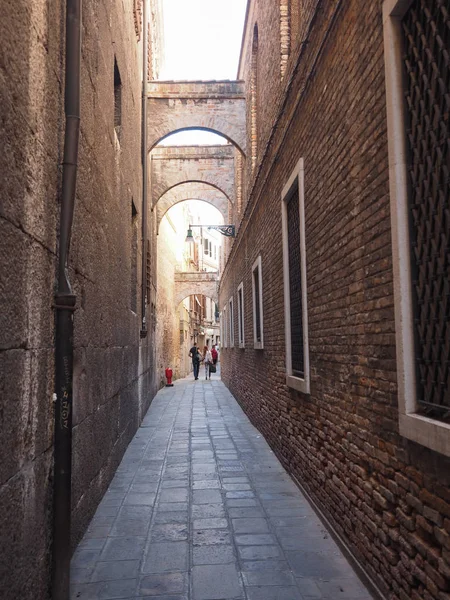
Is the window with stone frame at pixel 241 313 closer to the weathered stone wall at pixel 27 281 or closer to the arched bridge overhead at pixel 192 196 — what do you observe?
the arched bridge overhead at pixel 192 196

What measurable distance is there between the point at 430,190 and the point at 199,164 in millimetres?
15297

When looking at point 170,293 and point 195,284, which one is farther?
point 195,284

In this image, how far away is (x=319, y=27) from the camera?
433cm

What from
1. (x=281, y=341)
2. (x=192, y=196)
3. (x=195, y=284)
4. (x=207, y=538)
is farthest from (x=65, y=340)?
(x=195, y=284)

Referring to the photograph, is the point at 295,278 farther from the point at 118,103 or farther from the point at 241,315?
the point at 241,315

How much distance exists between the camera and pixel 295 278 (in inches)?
226

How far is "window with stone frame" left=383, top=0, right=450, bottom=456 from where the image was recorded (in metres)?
2.32

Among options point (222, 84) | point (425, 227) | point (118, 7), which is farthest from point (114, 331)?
point (222, 84)

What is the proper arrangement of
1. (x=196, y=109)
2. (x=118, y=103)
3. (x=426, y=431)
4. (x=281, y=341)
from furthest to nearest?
(x=196, y=109), (x=118, y=103), (x=281, y=341), (x=426, y=431)

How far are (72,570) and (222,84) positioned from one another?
38.8ft

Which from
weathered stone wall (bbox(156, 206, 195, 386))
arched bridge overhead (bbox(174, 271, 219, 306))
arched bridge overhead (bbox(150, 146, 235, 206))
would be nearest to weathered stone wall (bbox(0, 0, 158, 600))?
arched bridge overhead (bbox(150, 146, 235, 206))

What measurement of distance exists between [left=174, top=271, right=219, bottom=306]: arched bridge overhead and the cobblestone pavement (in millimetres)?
20777

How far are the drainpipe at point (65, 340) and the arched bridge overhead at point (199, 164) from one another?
1360cm

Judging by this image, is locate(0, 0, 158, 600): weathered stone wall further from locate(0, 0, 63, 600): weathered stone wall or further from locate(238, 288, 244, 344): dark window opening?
locate(238, 288, 244, 344): dark window opening
